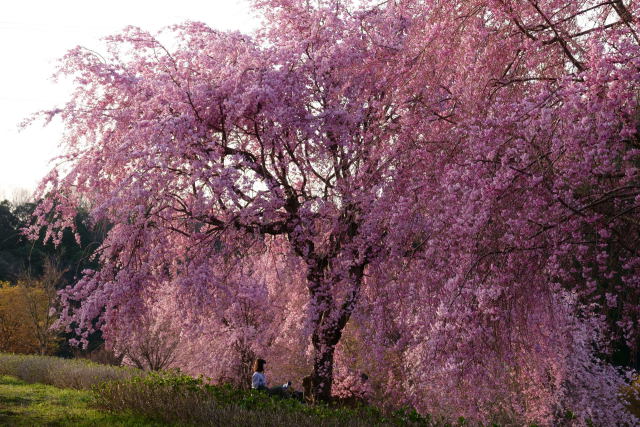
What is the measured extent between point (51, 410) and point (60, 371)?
5.74 m

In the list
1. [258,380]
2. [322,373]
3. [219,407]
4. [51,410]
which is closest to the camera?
[219,407]

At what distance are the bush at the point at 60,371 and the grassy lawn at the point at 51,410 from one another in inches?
23.2

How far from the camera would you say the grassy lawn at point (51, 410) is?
10555mm

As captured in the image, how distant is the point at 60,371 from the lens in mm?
17875

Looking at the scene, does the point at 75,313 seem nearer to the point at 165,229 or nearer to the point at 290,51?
the point at 165,229

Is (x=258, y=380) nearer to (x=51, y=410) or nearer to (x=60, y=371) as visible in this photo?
(x=51, y=410)

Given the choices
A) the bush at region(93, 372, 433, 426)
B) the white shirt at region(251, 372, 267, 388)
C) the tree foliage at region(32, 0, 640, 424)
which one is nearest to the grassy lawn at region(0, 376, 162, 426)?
the bush at region(93, 372, 433, 426)

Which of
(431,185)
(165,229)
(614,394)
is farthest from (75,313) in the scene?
(614,394)

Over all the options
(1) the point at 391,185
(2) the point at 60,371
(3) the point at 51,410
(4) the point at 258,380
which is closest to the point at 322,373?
(4) the point at 258,380

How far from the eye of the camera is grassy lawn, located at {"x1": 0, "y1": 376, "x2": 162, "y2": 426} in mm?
10555

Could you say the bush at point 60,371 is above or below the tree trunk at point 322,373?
below

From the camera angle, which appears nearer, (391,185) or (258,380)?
(391,185)

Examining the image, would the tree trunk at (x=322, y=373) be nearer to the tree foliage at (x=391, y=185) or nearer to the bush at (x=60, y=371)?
the tree foliage at (x=391, y=185)

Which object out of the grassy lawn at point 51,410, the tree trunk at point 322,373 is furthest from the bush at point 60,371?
the tree trunk at point 322,373
